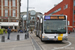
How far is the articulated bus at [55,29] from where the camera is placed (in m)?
12.6

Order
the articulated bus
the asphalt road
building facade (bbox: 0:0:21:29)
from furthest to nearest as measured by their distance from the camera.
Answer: building facade (bbox: 0:0:21:29) < the articulated bus < the asphalt road

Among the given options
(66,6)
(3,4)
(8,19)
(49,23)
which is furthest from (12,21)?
(49,23)

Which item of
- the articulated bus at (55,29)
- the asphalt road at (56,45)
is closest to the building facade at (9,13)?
the asphalt road at (56,45)

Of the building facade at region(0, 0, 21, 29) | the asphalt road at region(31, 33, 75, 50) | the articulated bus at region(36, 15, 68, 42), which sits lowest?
the asphalt road at region(31, 33, 75, 50)

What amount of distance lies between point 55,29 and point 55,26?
11.4 inches

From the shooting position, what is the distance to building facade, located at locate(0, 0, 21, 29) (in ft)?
147

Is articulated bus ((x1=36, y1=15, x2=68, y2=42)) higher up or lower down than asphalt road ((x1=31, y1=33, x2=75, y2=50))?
higher up

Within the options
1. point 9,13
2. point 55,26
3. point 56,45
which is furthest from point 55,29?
point 9,13

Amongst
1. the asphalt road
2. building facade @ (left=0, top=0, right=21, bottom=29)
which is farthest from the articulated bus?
building facade @ (left=0, top=0, right=21, bottom=29)

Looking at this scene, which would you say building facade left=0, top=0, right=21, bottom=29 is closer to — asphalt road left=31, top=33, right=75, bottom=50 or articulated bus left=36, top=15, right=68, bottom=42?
asphalt road left=31, top=33, right=75, bottom=50

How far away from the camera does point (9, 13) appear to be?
45.7 m

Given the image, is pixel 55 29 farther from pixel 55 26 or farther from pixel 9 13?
pixel 9 13

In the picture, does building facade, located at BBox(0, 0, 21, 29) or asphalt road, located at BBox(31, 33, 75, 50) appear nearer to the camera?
asphalt road, located at BBox(31, 33, 75, 50)

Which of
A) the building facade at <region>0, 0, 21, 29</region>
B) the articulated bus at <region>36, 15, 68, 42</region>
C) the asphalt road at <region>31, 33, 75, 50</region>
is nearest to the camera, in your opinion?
the asphalt road at <region>31, 33, 75, 50</region>
